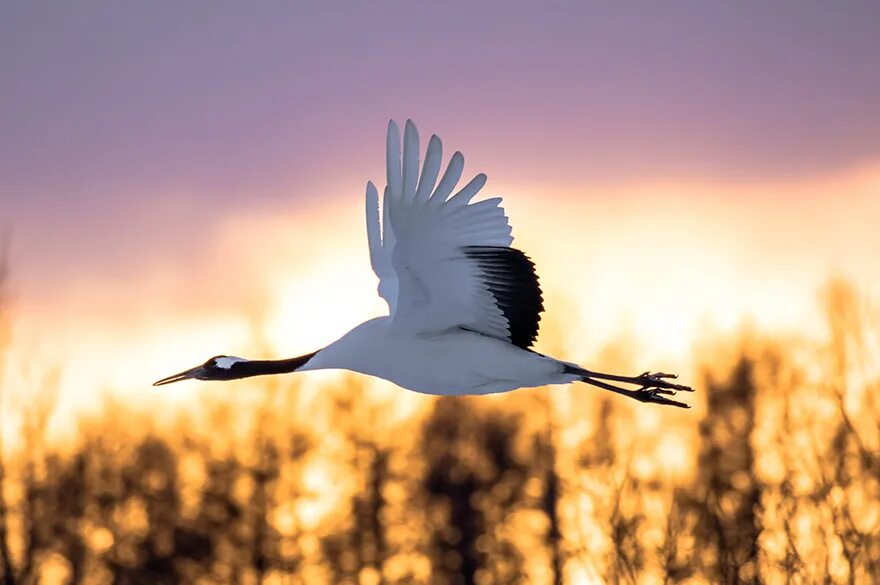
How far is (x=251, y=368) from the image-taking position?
17.9m

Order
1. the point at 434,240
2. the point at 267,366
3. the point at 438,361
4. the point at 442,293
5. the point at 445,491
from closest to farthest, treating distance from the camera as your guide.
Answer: the point at 434,240
the point at 442,293
the point at 438,361
the point at 267,366
the point at 445,491

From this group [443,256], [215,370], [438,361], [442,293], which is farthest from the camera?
[215,370]

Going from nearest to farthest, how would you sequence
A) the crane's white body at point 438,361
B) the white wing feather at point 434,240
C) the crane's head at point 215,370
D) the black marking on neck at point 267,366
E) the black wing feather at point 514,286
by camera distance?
the white wing feather at point 434,240 → the black wing feather at point 514,286 → the crane's white body at point 438,361 → the black marking on neck at point 267,366 → the crane's head at point 215,370

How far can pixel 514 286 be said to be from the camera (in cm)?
1582

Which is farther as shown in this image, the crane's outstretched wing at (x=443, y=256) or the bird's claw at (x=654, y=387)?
the bird's claw at (x=654, y=387)

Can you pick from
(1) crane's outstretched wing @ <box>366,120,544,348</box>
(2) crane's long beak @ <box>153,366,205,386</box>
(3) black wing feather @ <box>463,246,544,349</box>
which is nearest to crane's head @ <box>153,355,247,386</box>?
(2) crane's long beak @ <box>153,366,205,386</box>

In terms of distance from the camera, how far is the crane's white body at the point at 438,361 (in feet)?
52.5

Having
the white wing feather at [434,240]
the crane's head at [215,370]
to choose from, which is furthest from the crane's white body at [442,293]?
the crane's head at [215,370]

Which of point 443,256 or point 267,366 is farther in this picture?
point 267,366

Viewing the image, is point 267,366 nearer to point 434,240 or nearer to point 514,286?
point 514,286

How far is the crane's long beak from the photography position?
18.4 meters

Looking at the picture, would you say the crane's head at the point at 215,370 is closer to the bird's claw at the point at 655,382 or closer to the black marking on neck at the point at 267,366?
the black marking on neck at the point at 267,366

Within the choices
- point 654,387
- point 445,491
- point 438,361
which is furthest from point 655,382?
point 445,491

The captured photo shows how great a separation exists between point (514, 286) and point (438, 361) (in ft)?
3.09
